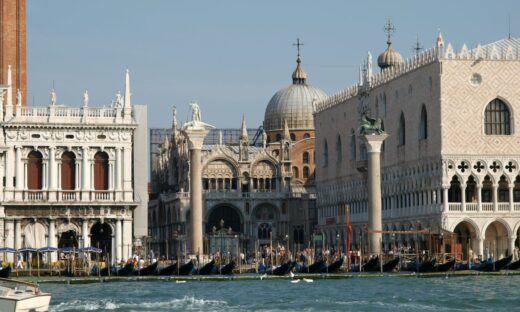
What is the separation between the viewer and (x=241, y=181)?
98688 mm

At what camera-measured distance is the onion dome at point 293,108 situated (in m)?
109

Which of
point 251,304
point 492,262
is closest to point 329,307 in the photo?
point 251,304

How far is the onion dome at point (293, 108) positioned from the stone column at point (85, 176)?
37.8 metres

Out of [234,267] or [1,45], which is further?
[1,45]

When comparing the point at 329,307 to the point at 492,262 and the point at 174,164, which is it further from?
the point at 174,164

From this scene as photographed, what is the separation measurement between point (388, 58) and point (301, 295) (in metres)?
48.3

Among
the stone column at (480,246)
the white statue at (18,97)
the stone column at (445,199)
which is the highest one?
the white statue at (18,97)

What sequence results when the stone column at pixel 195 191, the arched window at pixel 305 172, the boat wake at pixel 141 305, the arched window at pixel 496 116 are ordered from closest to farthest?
the boat wake at pixel 141 305
the stone column at pixel 195 191
the arched window at pixel 496 116
the arched window at pixel 305 172

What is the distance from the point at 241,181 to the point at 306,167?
8275mm

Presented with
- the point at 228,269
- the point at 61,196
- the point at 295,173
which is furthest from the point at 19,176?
the point at 295,173

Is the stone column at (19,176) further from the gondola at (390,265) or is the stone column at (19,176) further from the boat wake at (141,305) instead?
the boat wake at (141,305)

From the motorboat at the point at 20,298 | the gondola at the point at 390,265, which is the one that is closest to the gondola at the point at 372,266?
the gondola at the point at 390,265

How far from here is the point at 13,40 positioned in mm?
78875

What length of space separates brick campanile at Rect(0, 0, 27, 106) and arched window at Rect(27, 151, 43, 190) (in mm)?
7398
